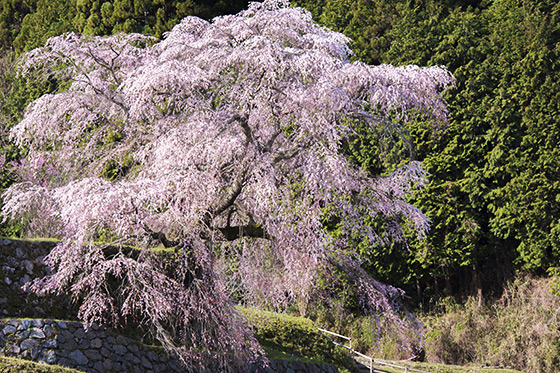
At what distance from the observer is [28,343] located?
754 cm

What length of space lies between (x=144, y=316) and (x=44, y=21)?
16560 mm

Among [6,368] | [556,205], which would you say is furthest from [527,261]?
[6,368]

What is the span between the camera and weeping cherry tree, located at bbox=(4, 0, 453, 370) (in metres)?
8.23

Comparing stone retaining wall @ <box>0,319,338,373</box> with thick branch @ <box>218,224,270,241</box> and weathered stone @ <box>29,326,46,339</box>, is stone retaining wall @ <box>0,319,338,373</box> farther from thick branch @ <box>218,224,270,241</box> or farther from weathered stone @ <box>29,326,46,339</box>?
thick branch @ <box>218,224,270,241</box>

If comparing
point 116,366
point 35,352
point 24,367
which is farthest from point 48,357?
point 116,366

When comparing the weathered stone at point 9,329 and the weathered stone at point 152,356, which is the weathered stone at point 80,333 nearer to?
the weathered stone at point 9,329

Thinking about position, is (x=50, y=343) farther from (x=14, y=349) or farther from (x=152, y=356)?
(x=152, y=356)

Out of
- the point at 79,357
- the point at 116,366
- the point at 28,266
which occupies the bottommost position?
the point at 116,366

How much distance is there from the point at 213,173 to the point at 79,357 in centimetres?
275

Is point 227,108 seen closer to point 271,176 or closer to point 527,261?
point 271,176

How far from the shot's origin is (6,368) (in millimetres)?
6629

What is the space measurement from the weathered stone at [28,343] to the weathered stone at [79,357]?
422 millimetres

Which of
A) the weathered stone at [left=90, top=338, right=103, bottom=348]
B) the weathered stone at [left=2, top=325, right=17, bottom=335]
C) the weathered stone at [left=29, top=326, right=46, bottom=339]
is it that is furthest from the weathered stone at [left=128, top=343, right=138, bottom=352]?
the weathered stone at [left=2, top=325, right=17, bottom=335]

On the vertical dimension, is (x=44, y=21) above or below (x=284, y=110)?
above
